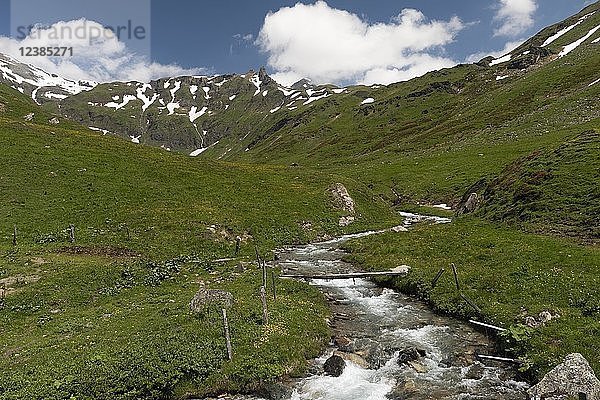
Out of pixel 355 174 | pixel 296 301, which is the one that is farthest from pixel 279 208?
pixel 355 174

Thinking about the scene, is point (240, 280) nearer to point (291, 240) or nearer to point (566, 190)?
point (291, 240)

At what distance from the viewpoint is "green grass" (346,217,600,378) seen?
2053 centimetres

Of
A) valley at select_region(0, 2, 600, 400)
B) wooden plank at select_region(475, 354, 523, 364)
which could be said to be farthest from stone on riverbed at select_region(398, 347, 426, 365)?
valley at select_region(0, 2, 600, 400)

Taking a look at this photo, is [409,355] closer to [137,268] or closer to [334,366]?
[334,366]

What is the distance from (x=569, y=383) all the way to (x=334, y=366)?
10.0 m

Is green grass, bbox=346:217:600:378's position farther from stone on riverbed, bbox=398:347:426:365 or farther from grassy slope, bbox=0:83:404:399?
grassy slope, bbox=0:83:404:399

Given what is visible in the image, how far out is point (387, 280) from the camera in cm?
3488

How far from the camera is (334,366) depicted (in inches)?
805

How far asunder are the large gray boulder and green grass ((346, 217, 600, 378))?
7.33 ft

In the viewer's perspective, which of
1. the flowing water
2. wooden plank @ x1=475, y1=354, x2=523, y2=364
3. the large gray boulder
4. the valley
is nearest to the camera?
the large gray boulder

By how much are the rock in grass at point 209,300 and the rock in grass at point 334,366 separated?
7824 mm

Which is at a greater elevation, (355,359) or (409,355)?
(409,355)

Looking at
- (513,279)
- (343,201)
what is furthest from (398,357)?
(343,201)

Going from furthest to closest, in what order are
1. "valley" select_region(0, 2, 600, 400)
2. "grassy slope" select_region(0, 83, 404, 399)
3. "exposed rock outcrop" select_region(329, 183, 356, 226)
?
"exposed rock outcrop" select_region(329, 183, 356, 226)
"valley" select_region(0, 2, 600, 400)
"grassy slope" select_region(0, 83, 404, 399)
